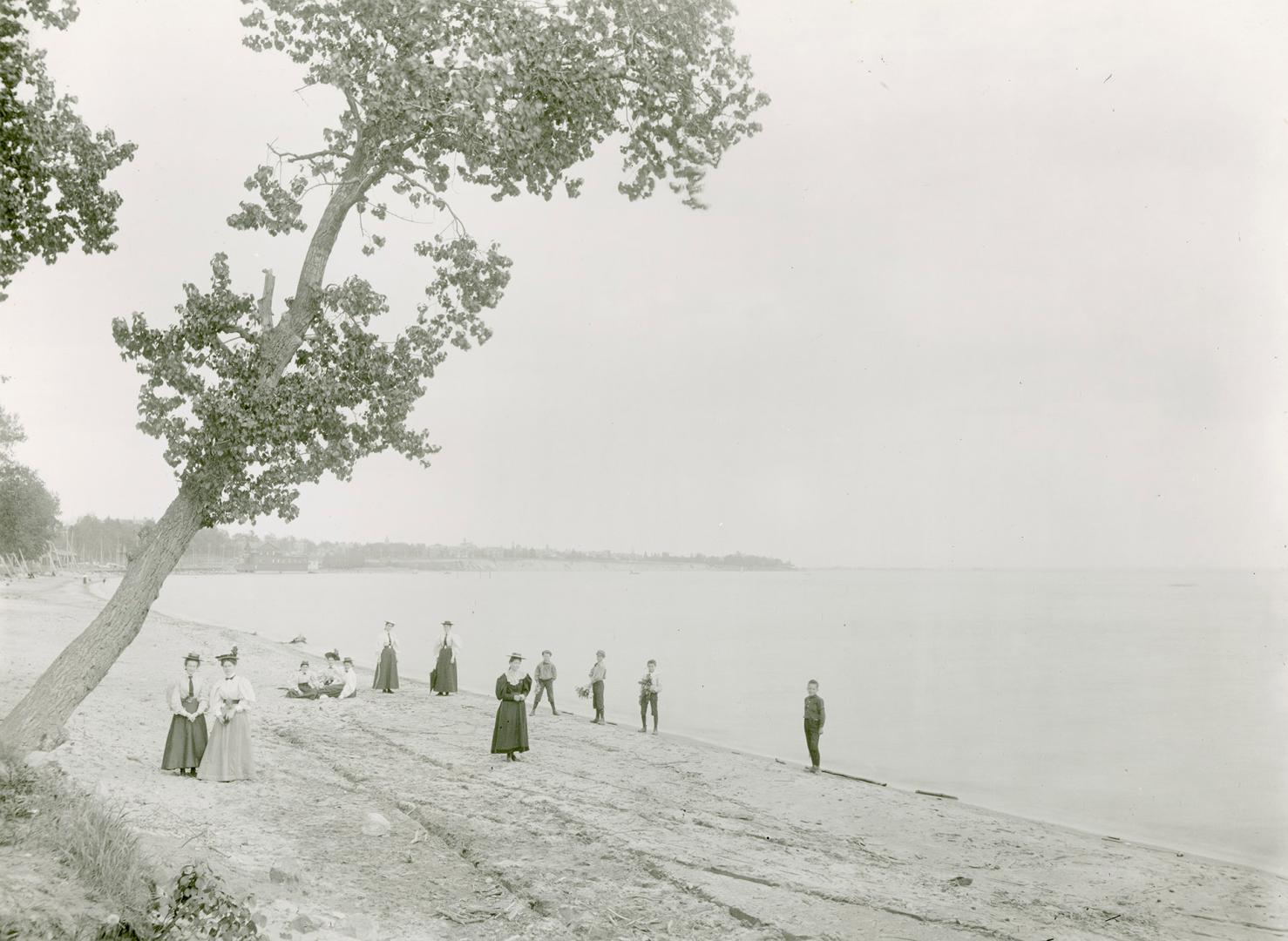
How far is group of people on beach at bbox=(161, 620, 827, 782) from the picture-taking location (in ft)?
39.5

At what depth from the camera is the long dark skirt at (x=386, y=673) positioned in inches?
925

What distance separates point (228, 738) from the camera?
39.8 feet

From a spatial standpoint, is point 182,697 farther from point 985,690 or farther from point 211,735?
point 985,690

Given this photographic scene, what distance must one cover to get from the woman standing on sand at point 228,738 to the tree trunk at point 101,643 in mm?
2414

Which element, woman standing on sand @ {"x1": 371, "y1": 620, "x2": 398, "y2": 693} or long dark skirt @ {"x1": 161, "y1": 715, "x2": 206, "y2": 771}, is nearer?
long dark skirt @ {"x1": 161, "y1": 715, "x2": 206, "y2": 771}

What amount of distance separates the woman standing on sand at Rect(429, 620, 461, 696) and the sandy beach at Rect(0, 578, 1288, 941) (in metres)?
5.18

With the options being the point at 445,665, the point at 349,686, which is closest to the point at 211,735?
the point at 349,686

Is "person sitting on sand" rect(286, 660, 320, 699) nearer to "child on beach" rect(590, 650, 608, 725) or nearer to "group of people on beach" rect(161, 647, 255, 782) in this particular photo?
"child on beach" rect(590, 650, 608, 725)

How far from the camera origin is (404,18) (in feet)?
31.9

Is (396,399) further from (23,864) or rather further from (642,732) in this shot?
(642,732)

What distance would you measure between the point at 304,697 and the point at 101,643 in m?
12.5

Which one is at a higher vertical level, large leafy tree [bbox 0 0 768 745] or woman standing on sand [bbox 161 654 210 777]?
large leafy tree [bbox 0 0 768 745]

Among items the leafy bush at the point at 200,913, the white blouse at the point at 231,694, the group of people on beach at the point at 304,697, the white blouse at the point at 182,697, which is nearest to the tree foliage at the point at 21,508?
the group of people on beach at the point at 304,697

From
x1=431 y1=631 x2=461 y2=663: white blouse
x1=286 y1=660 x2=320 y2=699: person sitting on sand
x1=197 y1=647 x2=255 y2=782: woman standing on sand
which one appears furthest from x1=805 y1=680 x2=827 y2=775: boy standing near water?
x1=286 y1=660 x2=320 y2=699: person sitting on sand
